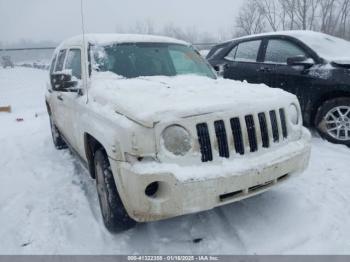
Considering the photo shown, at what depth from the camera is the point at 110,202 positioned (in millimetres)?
2900

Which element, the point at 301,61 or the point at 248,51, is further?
the point at 248,51

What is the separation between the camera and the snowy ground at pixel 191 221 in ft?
9.42

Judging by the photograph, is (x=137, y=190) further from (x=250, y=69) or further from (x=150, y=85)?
A: (x=250, y=69)

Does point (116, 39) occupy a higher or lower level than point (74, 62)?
higher

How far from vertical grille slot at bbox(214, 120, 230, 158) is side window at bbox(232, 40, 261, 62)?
3.89 meters

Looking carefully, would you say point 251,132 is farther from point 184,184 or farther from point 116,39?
point 116,39

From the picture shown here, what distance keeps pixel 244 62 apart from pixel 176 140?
13.9 feet

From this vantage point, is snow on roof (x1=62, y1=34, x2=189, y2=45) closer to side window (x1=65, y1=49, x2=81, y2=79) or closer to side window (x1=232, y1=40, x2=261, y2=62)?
side window (x1=65, y1=49, x2=81, y2=79)

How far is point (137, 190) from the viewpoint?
251 centimetres

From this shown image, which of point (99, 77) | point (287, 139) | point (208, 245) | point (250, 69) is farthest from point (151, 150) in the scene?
point (250, 69)

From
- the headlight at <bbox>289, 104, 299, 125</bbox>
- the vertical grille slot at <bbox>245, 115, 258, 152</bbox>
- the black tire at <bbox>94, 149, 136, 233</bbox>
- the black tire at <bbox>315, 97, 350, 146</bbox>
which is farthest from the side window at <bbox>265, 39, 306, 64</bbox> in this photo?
the black tire at <bbox>94, 149, 136, 233</bbox>

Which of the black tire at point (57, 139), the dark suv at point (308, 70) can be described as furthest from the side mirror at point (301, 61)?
the black tire at point (57, 139)

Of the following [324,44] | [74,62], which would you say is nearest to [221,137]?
[74,62]

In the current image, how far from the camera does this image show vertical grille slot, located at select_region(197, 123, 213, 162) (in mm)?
2611
